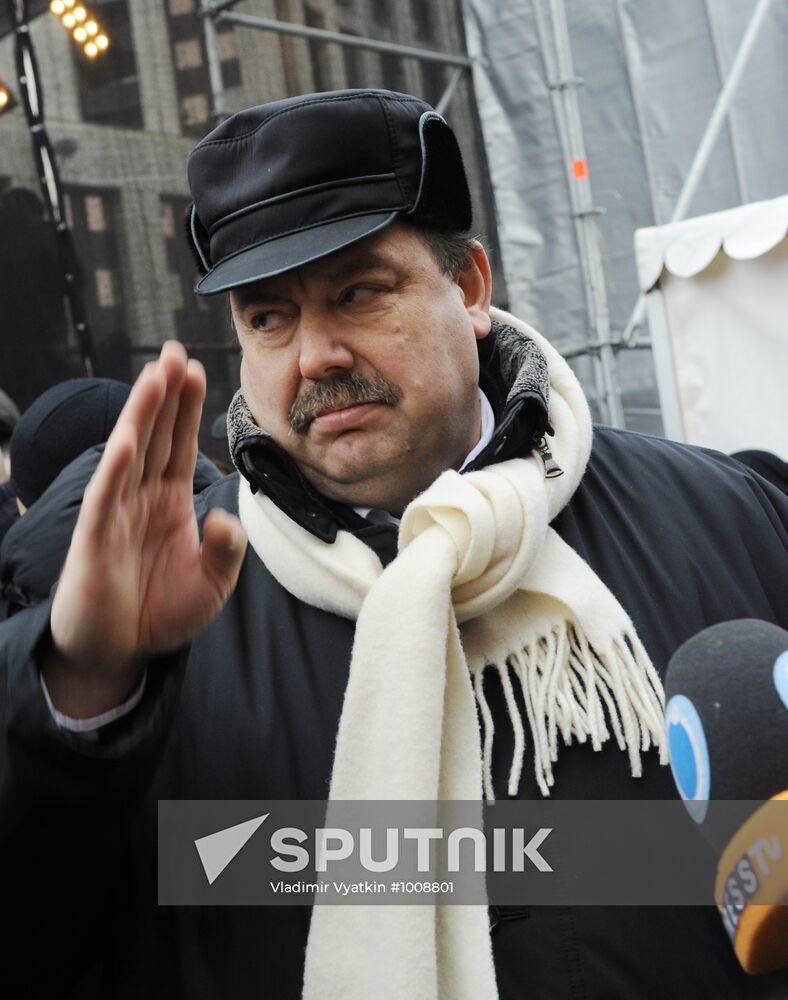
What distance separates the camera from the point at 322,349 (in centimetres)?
203

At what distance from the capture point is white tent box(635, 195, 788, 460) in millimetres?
4523

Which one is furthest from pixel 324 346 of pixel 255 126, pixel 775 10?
pixel 775 10

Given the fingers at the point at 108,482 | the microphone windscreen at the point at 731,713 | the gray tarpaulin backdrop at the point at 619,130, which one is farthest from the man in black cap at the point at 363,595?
the gray tarpaulin backdrop at the point at 619,130

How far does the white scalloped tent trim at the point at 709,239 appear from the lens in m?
4.44

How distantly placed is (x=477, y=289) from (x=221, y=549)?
0.97 m

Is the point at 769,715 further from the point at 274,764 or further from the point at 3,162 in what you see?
the point at 3,162

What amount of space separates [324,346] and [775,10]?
4.53 m

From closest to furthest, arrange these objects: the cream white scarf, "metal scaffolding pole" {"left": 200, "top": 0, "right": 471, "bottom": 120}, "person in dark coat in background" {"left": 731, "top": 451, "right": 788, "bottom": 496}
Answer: the cream white scarf → "person in dark coat in background" {"left": 731, "top": 451, "right": 788, "bottom": 496} → "metal scaffolding pole" {"left": 200, "top": 0, "right": 471, "bottom": 120}

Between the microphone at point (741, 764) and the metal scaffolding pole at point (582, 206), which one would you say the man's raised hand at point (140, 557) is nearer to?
the microphone at point (741, 764)

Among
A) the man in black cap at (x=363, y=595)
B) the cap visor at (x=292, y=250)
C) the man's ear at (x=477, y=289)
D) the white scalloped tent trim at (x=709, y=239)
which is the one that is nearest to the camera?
the man in black cap at (x=363, y=595)

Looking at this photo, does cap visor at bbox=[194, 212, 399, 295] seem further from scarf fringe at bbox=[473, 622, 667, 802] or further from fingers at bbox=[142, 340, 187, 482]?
scarf fringe at bbox=[473, 622, 667, 802]

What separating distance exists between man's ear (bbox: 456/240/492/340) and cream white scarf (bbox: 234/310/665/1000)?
1.24ft

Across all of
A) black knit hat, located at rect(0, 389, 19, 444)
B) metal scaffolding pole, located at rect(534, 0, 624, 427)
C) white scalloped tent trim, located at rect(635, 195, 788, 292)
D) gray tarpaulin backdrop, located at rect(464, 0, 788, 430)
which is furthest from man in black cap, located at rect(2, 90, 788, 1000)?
gray tarpaulin backdrop, located at rect(464, 0, 788, 430)

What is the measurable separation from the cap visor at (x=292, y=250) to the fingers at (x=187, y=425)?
485 mm
